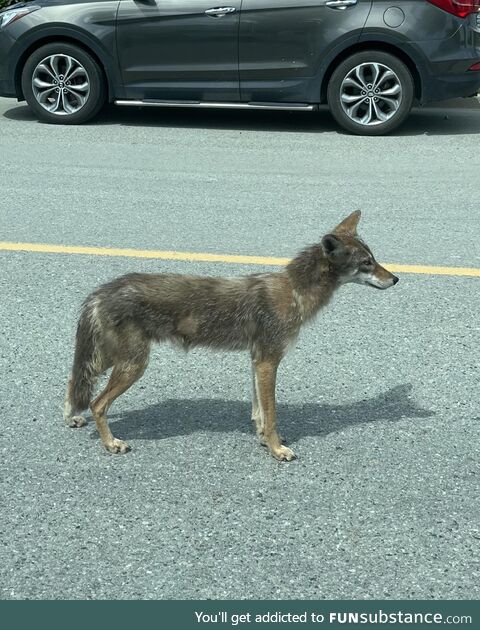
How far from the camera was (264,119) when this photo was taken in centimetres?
1182

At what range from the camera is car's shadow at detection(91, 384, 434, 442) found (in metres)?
4.96

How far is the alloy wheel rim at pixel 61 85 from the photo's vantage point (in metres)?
11.3

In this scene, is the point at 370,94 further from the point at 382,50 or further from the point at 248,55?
the point at 248,55

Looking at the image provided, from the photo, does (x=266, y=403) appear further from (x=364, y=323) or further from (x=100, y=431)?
(x=364, y=323)

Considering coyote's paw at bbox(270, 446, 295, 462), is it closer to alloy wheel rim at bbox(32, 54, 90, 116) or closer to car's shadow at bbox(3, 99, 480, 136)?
car's shadow at bbox(3, 99, 480, 136)

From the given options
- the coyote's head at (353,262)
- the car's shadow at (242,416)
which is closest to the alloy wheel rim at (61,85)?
the car's shadow at (242,416)

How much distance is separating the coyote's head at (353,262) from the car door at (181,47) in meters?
6.52

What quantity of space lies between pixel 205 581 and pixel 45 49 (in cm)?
854

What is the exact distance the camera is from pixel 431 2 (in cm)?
1062

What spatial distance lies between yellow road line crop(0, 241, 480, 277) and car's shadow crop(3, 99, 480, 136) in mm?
4290

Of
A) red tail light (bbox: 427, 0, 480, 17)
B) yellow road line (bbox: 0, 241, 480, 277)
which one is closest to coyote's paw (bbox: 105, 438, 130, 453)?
yellow road line (bbox: 0, 241, 480, 277)

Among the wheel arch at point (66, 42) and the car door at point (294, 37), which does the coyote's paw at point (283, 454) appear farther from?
the wheel arch at point (66, 42)

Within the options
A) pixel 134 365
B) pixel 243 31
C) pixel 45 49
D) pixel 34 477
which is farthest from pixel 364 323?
pixel 45 49

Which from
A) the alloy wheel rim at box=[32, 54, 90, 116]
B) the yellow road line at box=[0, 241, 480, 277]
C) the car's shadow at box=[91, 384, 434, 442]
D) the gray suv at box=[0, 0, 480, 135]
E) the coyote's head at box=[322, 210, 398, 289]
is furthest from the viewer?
the alloy wheel rim at box=[32, 54, 90, 116]
